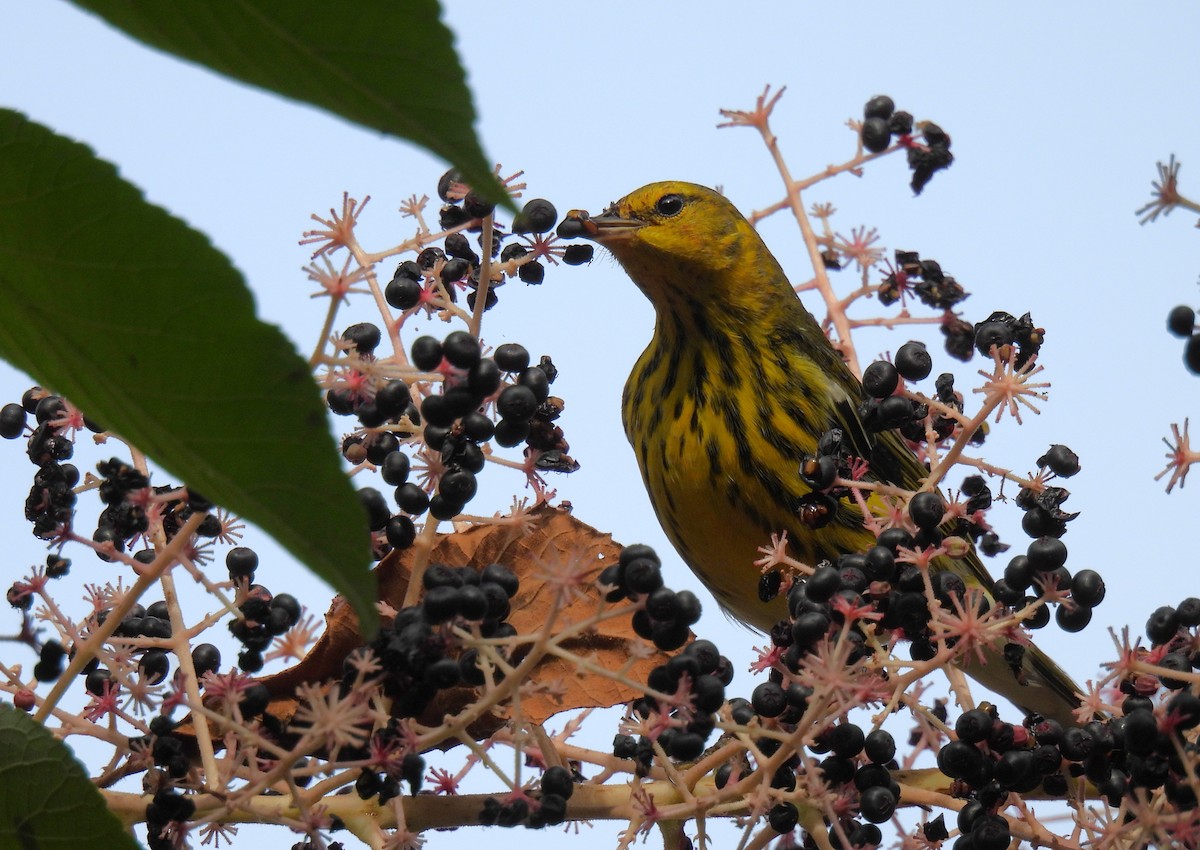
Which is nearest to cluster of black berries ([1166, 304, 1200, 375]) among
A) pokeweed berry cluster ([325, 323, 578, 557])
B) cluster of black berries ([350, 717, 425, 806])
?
pokeweed berry cluster ([325, 323, 578, 557])

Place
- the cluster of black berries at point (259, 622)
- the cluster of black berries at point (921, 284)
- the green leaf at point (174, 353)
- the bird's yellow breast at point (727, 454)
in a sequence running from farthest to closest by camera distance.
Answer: the bird's yellow breast at point (727, 454)
the cluster of black berries at point (921, 284)
the cluster of black berries at point (259, 622)
the green leaf at point (174, 353)

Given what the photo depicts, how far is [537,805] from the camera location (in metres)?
1.98

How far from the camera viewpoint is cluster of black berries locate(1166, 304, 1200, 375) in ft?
5.53

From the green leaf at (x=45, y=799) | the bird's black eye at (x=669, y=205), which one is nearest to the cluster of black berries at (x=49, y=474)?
the green leaf at (x=45, y=799)

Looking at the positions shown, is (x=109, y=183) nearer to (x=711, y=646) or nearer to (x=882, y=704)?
(x=711, y=646)

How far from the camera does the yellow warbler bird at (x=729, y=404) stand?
4.11 meters

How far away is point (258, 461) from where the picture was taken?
1.15m

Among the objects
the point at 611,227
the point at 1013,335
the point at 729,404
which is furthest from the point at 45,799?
the point at 611,227

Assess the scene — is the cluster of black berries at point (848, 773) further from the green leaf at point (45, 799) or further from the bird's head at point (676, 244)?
the bird's head at point (676, 244)

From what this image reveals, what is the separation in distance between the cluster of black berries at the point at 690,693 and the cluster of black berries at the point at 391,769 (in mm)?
349

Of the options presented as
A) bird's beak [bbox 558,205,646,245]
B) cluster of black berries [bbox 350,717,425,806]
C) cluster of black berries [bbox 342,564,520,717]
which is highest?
bird's beak [bbox 558,205,646,245]

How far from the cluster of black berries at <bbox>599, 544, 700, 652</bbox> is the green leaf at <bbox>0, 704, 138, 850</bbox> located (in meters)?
0.68

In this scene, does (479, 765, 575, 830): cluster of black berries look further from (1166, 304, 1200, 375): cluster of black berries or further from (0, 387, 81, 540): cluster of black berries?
(1166, 304, 1200, 375): cluster of black berries

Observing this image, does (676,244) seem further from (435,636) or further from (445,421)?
(435,636)
